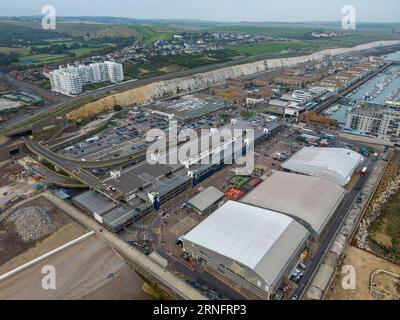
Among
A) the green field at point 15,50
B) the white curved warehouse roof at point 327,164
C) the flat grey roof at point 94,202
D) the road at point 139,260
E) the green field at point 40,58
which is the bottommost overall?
the road at point 139,260

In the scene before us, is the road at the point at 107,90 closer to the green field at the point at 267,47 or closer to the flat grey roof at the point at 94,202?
the flat grey roof at the point at 94,202

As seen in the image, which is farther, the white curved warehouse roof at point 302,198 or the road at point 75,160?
the road at point 75,160

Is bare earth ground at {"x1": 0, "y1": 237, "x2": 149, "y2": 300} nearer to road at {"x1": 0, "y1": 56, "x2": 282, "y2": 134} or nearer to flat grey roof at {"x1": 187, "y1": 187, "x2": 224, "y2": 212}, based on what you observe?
flat grey roof at {"x1": 187, "y1": 187, "x2": 224, "y2": 212}

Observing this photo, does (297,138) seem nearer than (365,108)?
Yes

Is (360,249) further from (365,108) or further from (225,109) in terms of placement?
(225,109)

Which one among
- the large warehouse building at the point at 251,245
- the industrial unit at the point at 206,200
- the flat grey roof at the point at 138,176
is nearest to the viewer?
the large warehouse building at the point at 251,245

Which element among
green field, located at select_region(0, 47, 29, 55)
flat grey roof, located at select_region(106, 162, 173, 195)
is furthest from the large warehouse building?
green field, located at select_region(0, 47, 29, 55)

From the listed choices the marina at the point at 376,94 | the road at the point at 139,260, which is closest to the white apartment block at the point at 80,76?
the road at the point at 139,260

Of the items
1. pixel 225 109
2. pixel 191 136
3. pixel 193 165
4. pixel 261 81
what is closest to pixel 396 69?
pixel 261 81
